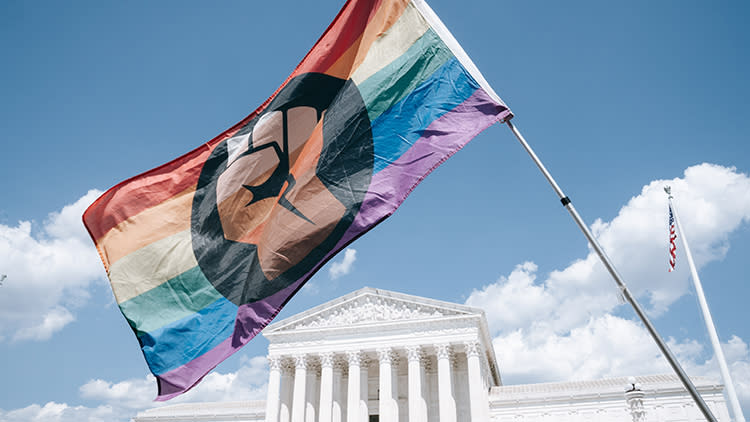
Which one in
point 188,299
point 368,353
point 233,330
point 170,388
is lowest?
point 170,388

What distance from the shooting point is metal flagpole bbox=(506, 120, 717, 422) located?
5.20 m

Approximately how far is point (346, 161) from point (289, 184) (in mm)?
917

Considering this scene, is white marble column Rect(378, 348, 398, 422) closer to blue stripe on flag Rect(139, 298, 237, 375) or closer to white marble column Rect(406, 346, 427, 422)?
white marble column Rect(406, 346, 427, 422)

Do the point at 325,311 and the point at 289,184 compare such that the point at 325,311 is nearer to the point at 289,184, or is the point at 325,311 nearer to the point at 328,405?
the point at 328,405

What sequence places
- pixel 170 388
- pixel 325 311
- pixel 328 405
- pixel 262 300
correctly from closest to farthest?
1. pixel 170 388
2. pixel 262 300
3. pixel 328 405
4. pixel 325 311

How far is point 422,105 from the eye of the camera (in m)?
7.43

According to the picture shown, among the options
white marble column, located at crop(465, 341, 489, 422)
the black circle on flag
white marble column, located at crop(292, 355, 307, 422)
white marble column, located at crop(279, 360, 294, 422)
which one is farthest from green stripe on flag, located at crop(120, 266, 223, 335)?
white marble column, located at crop(279, 360, 294, 422)

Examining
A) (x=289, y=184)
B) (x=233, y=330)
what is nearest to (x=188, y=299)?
(x=233, y=330)

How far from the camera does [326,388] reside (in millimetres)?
39906

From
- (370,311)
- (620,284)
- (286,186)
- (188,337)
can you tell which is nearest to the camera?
(620,284)

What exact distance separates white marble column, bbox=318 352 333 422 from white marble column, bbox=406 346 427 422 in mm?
6100

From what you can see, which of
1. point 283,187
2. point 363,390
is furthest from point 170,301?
point 363,390

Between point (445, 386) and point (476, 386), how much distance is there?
2.23m

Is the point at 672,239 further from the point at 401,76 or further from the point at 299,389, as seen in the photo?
the point at 299,389
